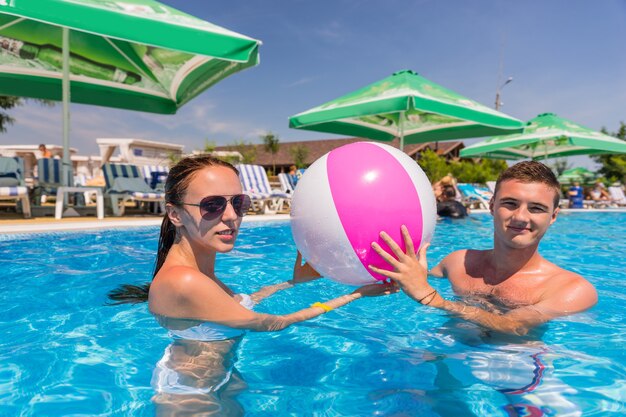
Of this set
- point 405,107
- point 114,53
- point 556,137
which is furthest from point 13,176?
point 556,137

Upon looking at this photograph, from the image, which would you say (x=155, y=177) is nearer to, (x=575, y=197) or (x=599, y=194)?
(x=575, y=197)

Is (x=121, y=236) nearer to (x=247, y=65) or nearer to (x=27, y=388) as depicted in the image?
(x=247, y=65)

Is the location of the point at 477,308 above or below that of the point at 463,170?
below

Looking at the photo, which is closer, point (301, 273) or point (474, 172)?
point (301, 273)

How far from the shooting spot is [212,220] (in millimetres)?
2148

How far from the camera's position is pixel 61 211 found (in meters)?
8.45

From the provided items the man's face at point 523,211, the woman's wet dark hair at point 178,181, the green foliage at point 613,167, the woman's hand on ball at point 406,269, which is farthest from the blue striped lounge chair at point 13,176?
the green foliage at point 613,167

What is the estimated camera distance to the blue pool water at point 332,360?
6.66ft

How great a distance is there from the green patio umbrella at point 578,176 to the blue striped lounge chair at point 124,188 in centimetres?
2728

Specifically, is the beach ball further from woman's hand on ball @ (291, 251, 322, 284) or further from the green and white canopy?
the green and white canopy

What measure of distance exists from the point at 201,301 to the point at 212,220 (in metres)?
A: 0.43

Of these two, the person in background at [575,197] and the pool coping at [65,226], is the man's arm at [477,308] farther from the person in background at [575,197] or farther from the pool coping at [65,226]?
the person in background at [575,197]

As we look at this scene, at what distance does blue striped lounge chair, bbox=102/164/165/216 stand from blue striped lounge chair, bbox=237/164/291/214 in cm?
265

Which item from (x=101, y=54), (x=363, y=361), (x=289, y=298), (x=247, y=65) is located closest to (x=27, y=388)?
(x=363, y=361)
